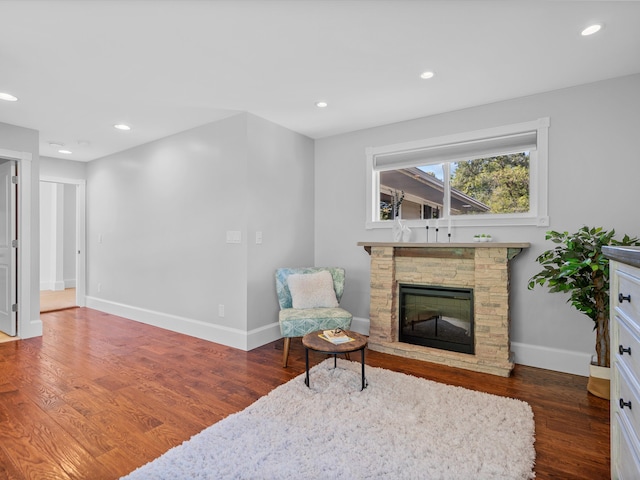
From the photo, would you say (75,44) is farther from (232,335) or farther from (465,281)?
(465,281)

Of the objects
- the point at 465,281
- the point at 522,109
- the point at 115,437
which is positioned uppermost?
the point at 522,109

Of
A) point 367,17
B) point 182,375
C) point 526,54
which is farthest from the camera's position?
point 182,375

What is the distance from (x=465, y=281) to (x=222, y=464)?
251 cm

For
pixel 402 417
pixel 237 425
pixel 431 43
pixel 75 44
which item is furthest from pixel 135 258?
pixel 431 43

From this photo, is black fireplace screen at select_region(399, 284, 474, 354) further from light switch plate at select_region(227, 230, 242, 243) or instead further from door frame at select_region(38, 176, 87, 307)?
door frame at select_region(38, 176, 87, 307)

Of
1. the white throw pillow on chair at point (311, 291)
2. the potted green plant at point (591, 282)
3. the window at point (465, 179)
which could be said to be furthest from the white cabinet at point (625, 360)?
the white throw pillow on chair at point (311, 291)

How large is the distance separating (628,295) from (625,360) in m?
0.26

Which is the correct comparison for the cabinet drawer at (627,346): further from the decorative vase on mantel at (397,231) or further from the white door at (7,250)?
the white door at (7,250)

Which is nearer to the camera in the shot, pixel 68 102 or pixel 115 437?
pixel 115 437

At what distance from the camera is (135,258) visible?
4.84 metres

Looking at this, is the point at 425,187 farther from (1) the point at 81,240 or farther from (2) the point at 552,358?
(1) the point at 81,240

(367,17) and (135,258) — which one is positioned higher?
(367,17)

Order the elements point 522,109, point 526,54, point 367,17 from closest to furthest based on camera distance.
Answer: point 367,17, point 526,54, point 522,109

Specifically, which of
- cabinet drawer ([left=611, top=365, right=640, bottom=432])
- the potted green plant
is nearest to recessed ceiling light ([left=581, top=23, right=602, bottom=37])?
the potted green plant
